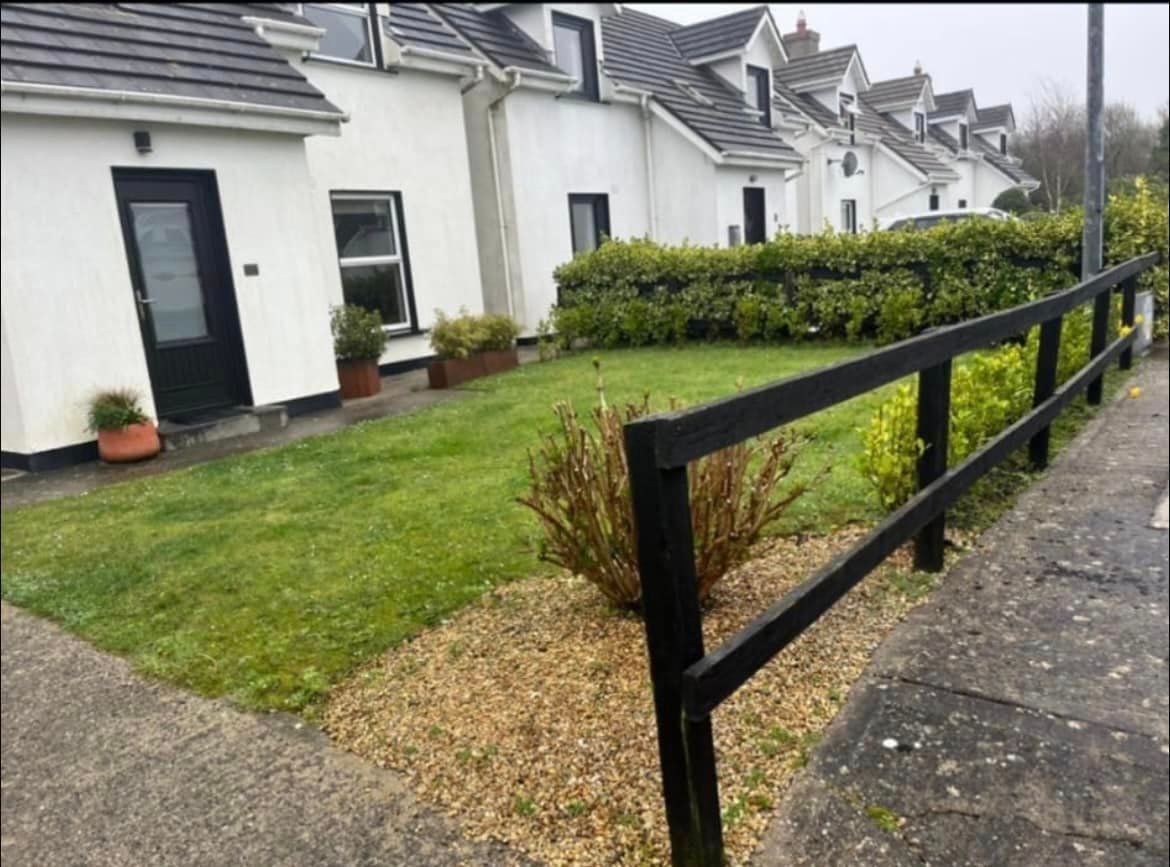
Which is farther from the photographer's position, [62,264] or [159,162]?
[159,162]

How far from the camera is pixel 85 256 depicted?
7355 mm

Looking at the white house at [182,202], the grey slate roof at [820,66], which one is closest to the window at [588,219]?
the grey slate roof at [820,66]

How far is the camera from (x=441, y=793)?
A: 2465 mm

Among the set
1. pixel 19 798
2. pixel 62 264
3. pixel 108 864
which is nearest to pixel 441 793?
pixel 108 864

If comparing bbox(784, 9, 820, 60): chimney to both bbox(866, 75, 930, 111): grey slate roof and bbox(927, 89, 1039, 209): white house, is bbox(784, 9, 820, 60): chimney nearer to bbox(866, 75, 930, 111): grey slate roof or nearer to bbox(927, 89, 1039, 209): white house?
bbox(866, 75, 930, 111): grey slate roof

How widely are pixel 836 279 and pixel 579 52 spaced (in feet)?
23.8

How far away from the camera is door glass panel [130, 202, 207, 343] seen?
26.1ft

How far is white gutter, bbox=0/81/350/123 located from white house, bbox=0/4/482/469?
2 centimetres

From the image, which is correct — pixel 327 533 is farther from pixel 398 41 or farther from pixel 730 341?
pixel 398 41

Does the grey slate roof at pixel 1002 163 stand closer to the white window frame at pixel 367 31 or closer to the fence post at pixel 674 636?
the fence post at pixel 674 636

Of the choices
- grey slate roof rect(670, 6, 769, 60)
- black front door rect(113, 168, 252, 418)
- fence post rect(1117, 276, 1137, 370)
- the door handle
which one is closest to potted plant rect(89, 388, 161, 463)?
black front door rect(113, 168, 252, 418)

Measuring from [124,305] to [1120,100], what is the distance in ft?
26.6

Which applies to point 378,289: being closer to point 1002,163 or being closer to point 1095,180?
point 1002,163

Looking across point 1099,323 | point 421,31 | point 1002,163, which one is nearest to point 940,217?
point 1099,323
